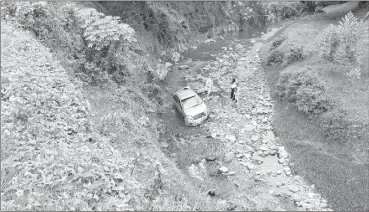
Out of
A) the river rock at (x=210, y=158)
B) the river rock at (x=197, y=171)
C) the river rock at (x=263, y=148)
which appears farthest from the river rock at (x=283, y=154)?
the river rock at (x=197, y=171)

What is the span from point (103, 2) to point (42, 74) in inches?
666

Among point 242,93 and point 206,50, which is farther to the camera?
point 206,50

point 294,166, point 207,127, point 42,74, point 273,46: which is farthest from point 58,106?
point 273,46

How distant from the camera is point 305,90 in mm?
19078

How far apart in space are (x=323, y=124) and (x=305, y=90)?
2882mm

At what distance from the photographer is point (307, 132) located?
17516 mm

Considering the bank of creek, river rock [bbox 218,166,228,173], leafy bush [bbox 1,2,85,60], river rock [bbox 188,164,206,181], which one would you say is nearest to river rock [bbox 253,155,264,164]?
the bank of creek

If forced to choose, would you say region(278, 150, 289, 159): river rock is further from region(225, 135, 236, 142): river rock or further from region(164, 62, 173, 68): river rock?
region(164, 62, 173, 68): river rock

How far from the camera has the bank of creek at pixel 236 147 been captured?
14.0 meters

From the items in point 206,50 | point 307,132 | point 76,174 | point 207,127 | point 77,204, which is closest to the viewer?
point 77,204

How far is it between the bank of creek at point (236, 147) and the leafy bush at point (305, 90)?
1619mm

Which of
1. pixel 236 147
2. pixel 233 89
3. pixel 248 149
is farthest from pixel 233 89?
pixel 248 149

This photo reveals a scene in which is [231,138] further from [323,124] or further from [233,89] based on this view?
[323,124]

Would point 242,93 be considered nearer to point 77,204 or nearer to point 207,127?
point 207,127
